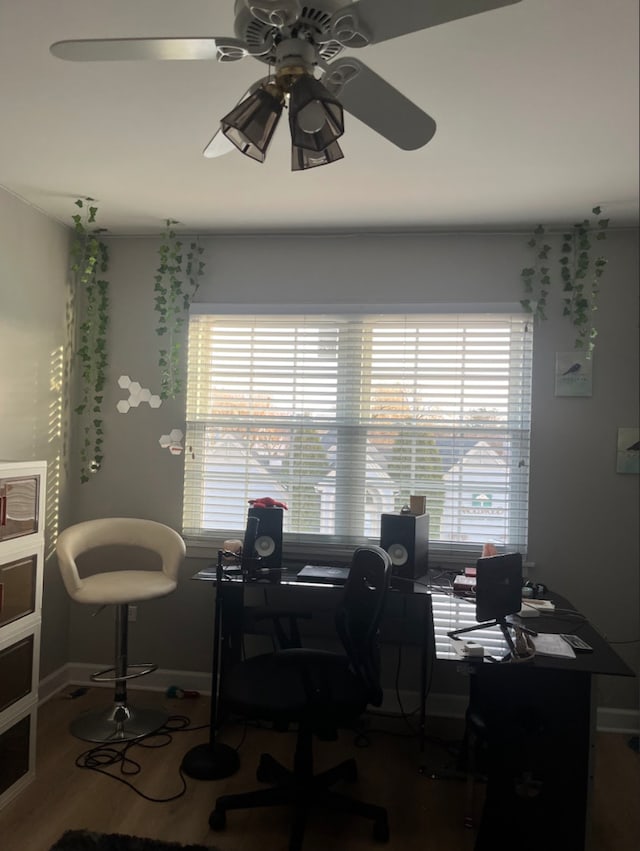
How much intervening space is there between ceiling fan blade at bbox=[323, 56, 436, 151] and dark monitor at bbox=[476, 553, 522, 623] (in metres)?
1.44

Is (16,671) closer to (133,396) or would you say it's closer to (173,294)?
(133,396)

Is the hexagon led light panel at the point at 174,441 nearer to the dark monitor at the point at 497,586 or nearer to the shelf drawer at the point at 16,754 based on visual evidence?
the shelf drawer at the point at 16,754

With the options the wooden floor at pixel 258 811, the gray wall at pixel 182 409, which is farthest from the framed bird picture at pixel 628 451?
the wooden floor at pixel 258 811

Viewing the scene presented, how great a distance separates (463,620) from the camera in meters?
2.49

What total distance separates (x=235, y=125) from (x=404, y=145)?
517 mm

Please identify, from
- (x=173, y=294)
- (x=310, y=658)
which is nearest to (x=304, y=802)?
(x=310, y=658)

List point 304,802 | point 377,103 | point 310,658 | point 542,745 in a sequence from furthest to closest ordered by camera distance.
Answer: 1. point 304,802
2. point 310,658
3. point 542,745
4. point 377,103

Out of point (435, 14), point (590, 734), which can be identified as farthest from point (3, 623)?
point (435, 14)

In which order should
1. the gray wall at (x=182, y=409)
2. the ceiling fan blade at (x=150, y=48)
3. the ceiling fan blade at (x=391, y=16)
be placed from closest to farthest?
1. the ceiling fan blade at (x=391, y=16)
2. the ceiling fan blade at (x=150, y=48)
3. the gray wall at (x=182, y=409)

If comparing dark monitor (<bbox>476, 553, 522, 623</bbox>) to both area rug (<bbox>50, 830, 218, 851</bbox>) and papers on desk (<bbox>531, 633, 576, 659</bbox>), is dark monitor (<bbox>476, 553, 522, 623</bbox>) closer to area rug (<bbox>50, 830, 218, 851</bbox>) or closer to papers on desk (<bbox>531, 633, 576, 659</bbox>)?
papers on desk (<bbox>531, 633, 576, 659</bbox>)

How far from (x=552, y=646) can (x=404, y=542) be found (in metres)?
0.95

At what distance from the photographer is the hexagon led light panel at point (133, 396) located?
364cm

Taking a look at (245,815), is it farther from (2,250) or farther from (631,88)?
(631,88)

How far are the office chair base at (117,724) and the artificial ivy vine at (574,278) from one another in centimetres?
282
